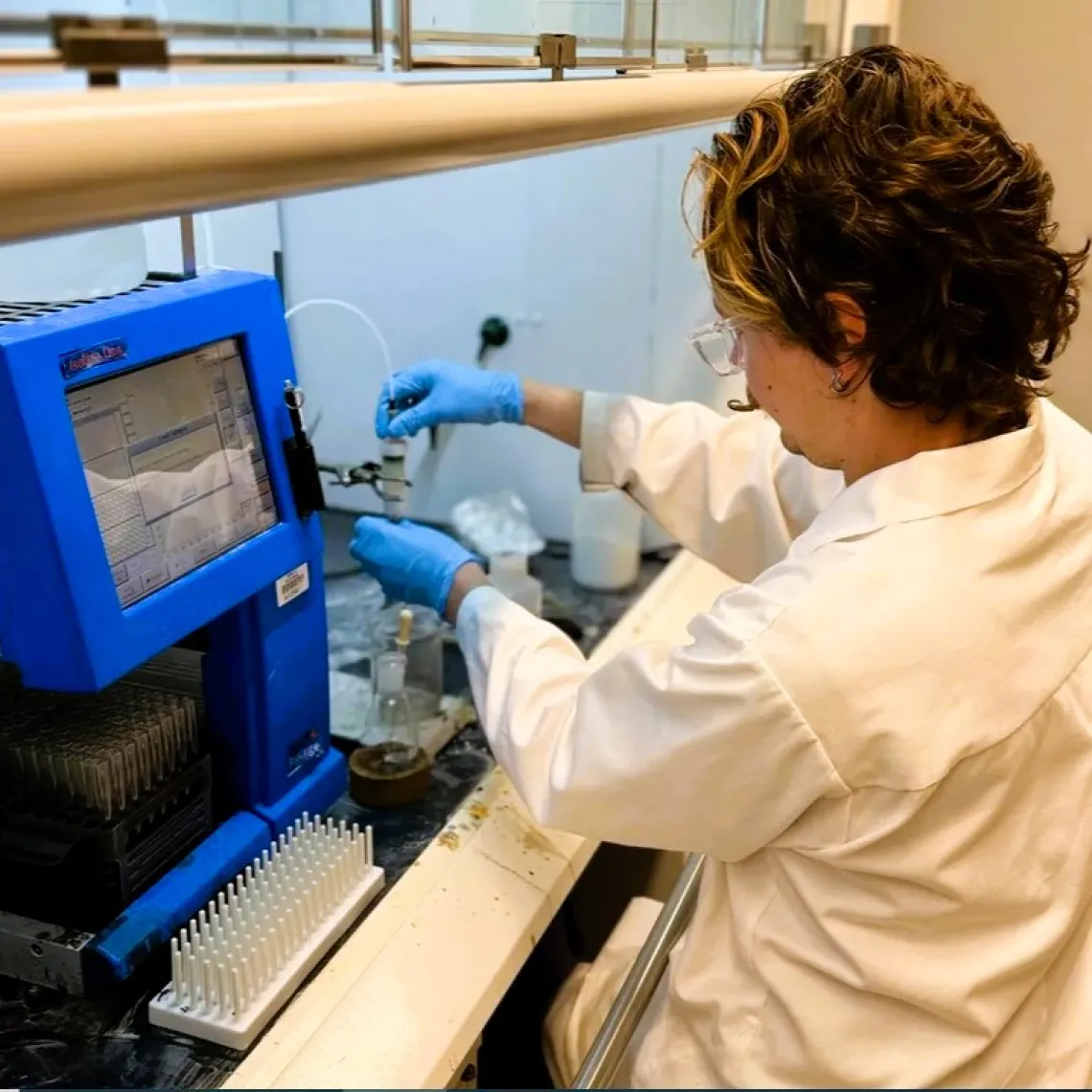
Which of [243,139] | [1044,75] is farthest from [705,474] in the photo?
[1044,75]

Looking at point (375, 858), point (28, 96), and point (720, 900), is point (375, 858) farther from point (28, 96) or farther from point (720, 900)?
point (28, 96)

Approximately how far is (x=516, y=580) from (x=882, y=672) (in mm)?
805

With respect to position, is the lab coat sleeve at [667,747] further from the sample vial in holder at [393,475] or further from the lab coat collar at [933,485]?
the sample vial in holder at [393,475]

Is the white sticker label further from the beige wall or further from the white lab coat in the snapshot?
the beige wall

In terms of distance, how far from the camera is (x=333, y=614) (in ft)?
5.55

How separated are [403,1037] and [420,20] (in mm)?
792

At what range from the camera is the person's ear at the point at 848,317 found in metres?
0.93

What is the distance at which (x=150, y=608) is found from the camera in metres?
0.91

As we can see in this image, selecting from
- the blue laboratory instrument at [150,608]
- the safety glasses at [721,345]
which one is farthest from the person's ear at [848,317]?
the blue laboratory instrument at [150,608]

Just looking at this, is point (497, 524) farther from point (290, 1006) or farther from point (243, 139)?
point (243, 139)

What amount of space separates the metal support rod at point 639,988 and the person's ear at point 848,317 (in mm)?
490

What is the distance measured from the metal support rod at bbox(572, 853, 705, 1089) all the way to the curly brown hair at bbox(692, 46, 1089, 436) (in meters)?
0.49

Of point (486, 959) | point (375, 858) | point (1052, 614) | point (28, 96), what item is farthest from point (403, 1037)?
point (28, 96)

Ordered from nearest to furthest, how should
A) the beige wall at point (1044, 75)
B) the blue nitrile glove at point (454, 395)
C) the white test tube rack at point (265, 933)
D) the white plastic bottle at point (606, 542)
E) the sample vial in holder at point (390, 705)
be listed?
the white test tube rack at point (265, 933)
the sample vial in holder at point (390, 705)
the blue nitrile glove at point (454, 395)
the white plastic bottle at point (606, 542)
the beige wall at point (1044, 75)
